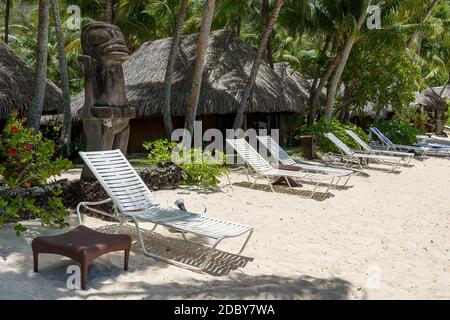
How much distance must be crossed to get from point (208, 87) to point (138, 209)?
10.1 m

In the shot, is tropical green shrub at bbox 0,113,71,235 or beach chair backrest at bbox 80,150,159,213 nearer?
beach chair backrest at bbox 80,150,159,213

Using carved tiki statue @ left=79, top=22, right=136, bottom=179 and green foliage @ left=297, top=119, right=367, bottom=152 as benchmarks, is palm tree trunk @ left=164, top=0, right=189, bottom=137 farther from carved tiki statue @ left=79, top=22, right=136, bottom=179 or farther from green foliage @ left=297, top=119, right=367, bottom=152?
carved tiki statue @ left=79, top=22, right=136, bottom=179

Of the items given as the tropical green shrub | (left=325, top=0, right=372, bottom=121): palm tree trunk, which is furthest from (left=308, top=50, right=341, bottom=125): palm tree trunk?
the tropical green shrub

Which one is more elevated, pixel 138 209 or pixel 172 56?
pixel 172 56

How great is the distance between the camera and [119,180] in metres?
5.56

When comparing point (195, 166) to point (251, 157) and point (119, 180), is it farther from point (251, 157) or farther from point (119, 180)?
point (119, 180)

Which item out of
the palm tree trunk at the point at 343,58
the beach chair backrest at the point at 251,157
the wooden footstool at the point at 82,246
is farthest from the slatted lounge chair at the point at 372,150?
the wooden footstool at the point at 82,246

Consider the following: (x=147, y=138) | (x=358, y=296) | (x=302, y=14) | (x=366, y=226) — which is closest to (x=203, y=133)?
(x=147, y=138)

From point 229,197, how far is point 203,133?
865 cm

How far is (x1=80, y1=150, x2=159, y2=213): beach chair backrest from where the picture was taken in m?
5.32

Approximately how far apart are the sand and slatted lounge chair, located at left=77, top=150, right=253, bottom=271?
11.1 inches

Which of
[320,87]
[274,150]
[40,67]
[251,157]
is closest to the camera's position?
[251,157]

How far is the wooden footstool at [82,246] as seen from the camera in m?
3.84

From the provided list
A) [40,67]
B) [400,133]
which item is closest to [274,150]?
[40,67]
